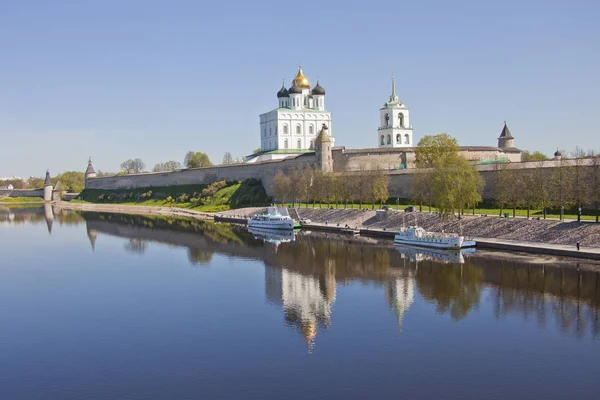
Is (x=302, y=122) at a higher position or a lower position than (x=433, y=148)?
higher

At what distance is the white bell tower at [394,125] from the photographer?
5981 centimetres

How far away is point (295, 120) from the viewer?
209 ft

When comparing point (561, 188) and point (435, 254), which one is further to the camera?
point (561, 188)

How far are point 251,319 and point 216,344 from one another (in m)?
2.24

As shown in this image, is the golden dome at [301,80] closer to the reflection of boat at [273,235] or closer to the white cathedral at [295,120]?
the white cathedral at [295,120]

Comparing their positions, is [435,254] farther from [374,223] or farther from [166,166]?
[166,166]

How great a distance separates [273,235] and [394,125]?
26.7m

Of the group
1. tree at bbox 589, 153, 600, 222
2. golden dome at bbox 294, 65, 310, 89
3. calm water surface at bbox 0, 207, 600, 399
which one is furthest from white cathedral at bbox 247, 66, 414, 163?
calm water surface at bbox 0, 207, 600, 399

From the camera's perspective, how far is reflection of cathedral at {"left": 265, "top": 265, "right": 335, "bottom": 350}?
52.3 feet

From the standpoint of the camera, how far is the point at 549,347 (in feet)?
44.4

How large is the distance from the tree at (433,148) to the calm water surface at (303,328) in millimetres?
17237

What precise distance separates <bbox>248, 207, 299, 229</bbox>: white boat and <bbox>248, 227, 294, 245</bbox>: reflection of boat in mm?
284

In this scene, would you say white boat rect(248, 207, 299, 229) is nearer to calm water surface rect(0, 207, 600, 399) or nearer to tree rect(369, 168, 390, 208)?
tree rect(369, 168, 390, 208)

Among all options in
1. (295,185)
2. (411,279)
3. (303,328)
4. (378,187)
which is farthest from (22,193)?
(303,328)
